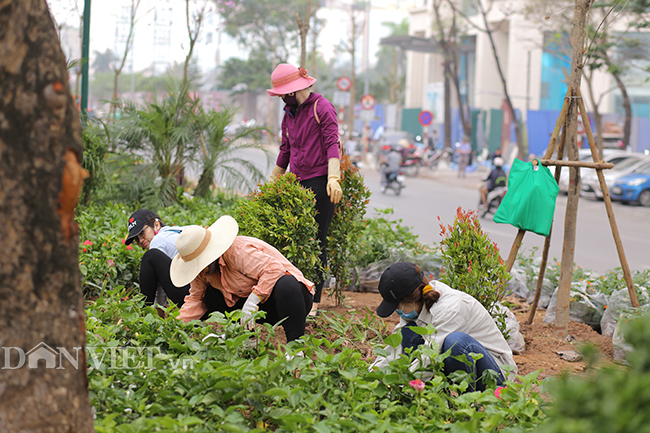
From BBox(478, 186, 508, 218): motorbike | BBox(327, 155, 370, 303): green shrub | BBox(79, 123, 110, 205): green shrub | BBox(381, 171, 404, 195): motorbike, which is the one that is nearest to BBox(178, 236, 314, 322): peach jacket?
BBox(327, 155, 370, 303): green shrub

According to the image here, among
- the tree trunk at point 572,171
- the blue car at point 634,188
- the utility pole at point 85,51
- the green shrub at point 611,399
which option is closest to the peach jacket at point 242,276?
the tree trunk at point 572,171

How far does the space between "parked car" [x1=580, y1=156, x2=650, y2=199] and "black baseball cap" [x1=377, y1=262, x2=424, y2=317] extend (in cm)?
1392

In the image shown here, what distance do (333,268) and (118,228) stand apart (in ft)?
6.74

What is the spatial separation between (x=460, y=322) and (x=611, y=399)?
1720 mm

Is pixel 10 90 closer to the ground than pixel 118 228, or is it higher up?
higher up

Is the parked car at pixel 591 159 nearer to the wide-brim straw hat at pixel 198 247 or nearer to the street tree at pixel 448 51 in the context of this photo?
the street tree at pixel 448 51

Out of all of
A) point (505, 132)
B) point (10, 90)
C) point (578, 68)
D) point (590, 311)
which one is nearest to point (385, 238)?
point (590, 311)

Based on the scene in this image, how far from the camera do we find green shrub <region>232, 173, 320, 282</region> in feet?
13.0

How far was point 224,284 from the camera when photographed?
3461mm

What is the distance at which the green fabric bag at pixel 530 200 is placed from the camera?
165 inches

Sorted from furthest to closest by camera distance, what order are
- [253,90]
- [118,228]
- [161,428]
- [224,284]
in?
[253,90] < [118,228] < [224,284] < [161,428]

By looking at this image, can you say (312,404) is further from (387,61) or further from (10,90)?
(387,61)

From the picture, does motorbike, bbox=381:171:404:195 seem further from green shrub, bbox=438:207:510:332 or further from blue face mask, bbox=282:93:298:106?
green shrub, bbox=438:207:510:332

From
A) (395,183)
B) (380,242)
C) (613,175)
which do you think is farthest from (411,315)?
(613,175)
